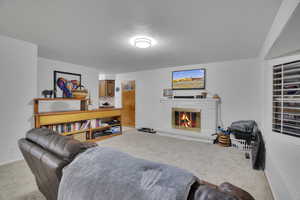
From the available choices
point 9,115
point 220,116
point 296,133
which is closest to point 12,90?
point 9,115

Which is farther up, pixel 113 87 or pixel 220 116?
pixel 113 87

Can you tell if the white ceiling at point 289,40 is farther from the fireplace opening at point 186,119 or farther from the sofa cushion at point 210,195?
the fireplace opening at point 186,119

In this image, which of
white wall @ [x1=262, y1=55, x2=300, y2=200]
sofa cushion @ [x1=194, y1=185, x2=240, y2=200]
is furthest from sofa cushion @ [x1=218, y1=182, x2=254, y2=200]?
white wall @ [x1=262, y1=55, x2=300, y2=200]

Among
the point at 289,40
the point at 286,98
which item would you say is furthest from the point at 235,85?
the point at 289,40

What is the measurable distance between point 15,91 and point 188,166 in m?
3.55

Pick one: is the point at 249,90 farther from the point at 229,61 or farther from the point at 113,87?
the point at 113,87

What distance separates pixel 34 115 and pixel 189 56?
382 centimetres

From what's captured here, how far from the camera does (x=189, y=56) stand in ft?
12.2

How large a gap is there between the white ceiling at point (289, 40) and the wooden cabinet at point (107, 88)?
5703 millimetres

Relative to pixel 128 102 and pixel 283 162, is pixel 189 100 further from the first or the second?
pixel 283 162

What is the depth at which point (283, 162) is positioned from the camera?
1.76 meters

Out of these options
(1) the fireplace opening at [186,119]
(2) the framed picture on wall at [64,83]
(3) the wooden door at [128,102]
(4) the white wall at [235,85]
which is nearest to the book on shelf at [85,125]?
(2) the framed picture on wall at [64,83]

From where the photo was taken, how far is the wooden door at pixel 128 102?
6094 millimetres

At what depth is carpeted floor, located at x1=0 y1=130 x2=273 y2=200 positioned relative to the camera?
191 centimetres
